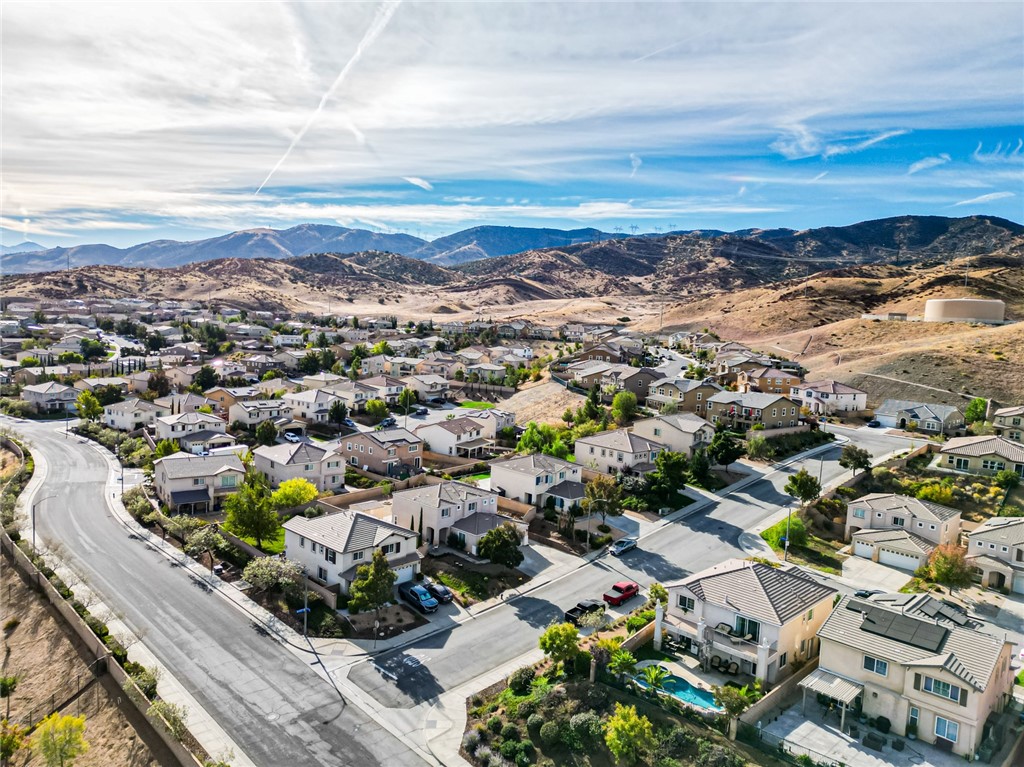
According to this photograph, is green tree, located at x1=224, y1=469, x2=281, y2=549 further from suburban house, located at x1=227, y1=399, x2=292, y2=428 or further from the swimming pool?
suburban house, located at x1=227, y1=399, x2=292, y2=428

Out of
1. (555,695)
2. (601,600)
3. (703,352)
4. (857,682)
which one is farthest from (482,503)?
(703,352)

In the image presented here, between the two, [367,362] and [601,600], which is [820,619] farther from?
[367,362]

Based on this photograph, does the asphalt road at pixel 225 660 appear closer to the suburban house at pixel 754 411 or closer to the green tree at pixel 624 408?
the green tree at pixel 624 408

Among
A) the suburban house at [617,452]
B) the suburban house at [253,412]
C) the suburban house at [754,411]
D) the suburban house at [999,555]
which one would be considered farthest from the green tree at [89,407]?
the suburban house at [999,555]

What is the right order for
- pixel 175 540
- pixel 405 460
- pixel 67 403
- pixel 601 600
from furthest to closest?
pixel 67 403
pixel 405 460
pixel 175 540
pixel 601 600

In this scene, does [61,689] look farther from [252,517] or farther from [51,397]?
[51,397]

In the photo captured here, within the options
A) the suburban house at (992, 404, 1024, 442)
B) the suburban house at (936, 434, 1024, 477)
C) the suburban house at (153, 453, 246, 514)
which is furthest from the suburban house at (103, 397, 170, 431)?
the suburban house at (992, 404, 1024, 442)

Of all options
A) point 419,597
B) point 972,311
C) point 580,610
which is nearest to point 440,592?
point 419,597
